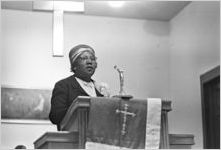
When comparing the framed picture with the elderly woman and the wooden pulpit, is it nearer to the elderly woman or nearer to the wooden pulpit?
the elderly woman

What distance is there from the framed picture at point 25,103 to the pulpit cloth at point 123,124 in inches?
60.5

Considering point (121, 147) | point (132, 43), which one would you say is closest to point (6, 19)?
point (132, 43)

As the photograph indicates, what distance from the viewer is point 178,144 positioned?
8.54 ft

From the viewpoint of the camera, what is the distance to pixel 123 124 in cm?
250

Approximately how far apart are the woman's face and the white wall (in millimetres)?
1490

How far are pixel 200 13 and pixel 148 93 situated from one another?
72 centimetres

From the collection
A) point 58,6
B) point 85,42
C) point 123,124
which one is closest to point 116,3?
point 85,42

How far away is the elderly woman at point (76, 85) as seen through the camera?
2.73 m

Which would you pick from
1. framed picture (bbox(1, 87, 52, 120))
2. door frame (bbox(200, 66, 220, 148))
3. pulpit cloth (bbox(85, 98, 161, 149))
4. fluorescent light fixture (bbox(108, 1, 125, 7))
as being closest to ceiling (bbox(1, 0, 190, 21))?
fluorescent light fixture (bbox(108, 1, 125, 7))

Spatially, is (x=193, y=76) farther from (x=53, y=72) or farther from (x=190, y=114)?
(x=53, y=72)

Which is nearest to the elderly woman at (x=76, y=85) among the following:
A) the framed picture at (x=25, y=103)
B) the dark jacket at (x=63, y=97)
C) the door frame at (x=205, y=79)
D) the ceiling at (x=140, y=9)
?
the dark jacket at (x=63, y=97)

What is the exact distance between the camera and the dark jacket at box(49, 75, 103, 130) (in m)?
2.71

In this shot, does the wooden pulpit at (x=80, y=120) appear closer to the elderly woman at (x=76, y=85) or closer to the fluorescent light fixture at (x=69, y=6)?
the elderly woman at (x=76, y=85)

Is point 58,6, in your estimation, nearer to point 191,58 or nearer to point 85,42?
point 85,42
